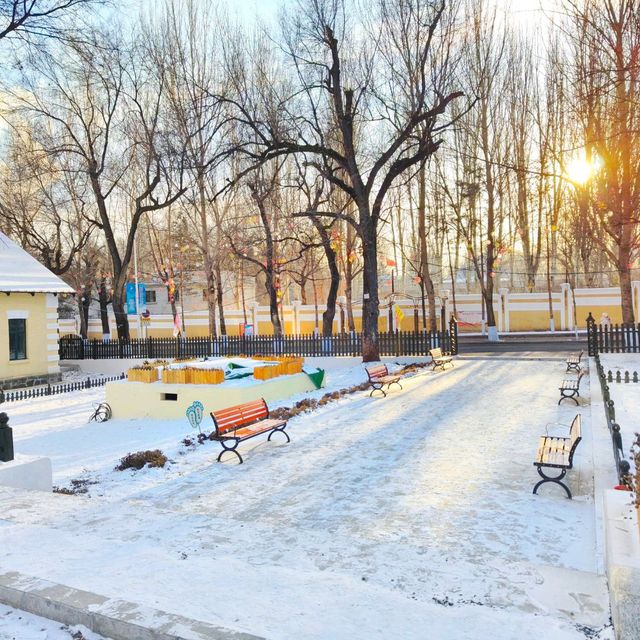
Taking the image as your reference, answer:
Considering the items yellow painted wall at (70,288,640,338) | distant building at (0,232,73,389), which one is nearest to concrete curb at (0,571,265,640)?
distant building at (0,232,73,389)

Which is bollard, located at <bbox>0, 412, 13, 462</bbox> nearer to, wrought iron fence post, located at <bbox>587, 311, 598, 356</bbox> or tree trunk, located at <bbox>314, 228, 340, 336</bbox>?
tree trunk, located at <bbox>314, 228, 340, 336</bbox>

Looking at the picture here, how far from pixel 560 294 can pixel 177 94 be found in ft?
87.0

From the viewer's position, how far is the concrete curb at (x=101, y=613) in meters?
3.59

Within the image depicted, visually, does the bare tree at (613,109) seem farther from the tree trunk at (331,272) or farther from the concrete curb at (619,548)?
the tree trunk at (331,272)

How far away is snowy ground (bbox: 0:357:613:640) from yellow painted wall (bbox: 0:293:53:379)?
1418cm

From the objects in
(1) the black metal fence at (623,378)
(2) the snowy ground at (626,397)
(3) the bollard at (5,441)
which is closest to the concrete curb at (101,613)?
(3) the bollard at (5,441)

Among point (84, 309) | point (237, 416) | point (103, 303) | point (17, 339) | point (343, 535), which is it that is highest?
point (103, 303)

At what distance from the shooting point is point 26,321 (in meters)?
23.9

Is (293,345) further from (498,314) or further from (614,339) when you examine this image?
(498,314)

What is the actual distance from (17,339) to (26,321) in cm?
85

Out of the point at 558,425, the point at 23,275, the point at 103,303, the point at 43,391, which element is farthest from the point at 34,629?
the point at 103,303

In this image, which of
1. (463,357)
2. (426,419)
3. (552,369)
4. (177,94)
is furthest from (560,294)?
(426,419)

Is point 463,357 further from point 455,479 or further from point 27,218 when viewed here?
point 27,218

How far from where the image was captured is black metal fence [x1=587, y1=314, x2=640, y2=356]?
68.7ft
